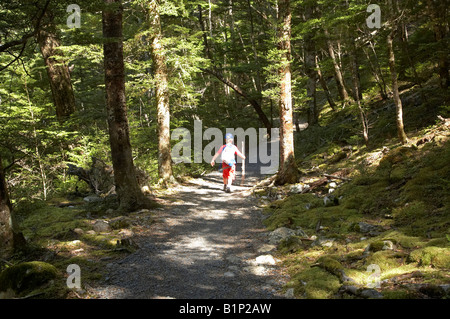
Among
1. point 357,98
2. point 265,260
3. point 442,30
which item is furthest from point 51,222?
point 442,30

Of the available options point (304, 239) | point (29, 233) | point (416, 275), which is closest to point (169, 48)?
point (29, 233)

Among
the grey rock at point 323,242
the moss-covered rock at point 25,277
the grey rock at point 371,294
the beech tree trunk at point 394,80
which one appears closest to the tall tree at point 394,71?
the beech tree trunk at point 394,80

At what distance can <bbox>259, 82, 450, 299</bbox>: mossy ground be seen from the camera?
3578mm

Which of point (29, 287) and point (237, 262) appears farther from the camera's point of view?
point (237, 262)

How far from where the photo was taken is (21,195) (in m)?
9.71

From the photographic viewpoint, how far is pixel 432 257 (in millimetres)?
3596

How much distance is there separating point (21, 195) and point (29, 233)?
14.8ft

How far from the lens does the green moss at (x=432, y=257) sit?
347 centimetres

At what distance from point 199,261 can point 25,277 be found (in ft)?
8.19

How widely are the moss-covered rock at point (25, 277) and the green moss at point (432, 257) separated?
475 centimetres

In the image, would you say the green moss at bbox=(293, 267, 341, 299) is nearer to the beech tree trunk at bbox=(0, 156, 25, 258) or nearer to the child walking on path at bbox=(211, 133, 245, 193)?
the beech tree trunk at bbox=(0, 156, 25, 258)

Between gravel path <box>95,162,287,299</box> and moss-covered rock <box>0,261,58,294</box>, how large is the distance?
28.9 inches

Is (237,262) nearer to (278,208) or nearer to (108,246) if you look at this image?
(108,246)

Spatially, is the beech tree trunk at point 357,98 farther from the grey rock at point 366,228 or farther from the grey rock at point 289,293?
the grey rock at point 289,293
